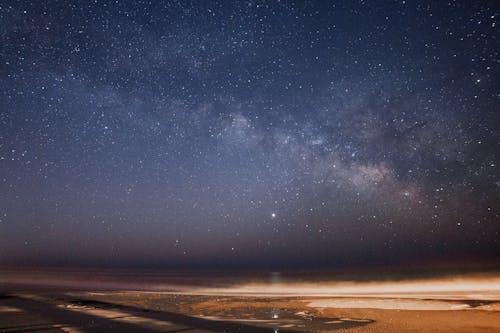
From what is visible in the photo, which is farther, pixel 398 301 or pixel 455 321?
pixel 398 301

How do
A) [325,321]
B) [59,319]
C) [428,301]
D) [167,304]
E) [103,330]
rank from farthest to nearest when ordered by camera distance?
1. [167,304]
2. [428,301]
3. [59,319]
4. [325,321]
5. [103,330]

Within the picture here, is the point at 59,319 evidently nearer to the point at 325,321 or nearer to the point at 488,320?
the point at 325,321

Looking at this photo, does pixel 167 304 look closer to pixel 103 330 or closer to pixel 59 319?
pixel 59 319

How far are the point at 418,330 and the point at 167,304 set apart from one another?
449 inches

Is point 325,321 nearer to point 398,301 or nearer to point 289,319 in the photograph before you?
point 289,319

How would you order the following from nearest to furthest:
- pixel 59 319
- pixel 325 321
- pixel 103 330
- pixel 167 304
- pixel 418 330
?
pixel 418 330
pixel 103 330
pixel 325 321
pixel 59 319
pixel 167 304

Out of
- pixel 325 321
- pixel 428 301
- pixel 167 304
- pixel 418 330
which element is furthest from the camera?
pixel 167 304

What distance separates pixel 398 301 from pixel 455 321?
4.80 metres

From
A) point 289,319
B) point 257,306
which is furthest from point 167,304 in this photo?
point 289,319

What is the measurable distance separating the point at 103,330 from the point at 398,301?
12.3 metres

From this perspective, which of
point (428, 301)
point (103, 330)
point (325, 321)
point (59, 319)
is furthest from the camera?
point (428, 301)

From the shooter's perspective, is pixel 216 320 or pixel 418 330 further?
pixel 216 320

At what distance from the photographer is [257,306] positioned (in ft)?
52.2

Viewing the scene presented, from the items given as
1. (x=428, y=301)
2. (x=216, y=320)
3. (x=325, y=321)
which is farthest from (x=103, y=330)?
(x=428, y=301)
